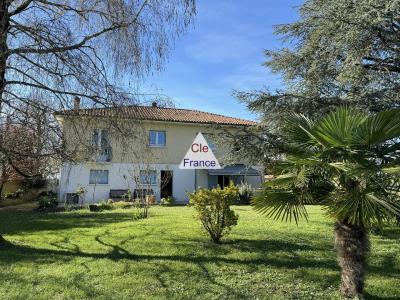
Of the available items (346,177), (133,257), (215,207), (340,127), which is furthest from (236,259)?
(340,127)

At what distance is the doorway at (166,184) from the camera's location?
117 ft

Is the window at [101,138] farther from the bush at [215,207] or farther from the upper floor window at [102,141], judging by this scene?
the bush at [215,207]

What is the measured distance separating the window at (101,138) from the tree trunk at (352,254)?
466 cm

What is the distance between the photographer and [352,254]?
22.4ft

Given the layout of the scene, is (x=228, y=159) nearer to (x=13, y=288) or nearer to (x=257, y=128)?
(x=257, y=128)

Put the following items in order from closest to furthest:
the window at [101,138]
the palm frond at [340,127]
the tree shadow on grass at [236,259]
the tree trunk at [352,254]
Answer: the palm frond at [340,127] → the tree trunk at [352,254] → the tree shadow on grass at [236,259] → the window at [101,138]

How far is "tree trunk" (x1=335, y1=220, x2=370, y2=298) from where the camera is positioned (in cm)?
681

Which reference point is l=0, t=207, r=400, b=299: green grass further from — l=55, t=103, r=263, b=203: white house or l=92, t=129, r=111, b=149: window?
Answer: l=55, t=103, r=263, b=203: white house

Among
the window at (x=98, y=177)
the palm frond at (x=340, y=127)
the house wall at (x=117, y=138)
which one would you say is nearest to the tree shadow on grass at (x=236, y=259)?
the house wall at (x=117, y=138)

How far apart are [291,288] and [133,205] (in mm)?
19772

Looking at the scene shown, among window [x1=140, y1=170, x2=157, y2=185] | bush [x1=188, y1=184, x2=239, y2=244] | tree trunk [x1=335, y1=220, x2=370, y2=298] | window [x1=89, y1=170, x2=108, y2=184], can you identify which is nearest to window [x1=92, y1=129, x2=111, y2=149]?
bush [x1=188, y1=184, x2=239, y2=244]

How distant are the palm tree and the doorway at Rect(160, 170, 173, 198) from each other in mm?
28358

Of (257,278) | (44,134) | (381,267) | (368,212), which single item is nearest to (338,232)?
(368,212)

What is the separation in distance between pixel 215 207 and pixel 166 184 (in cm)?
2571
